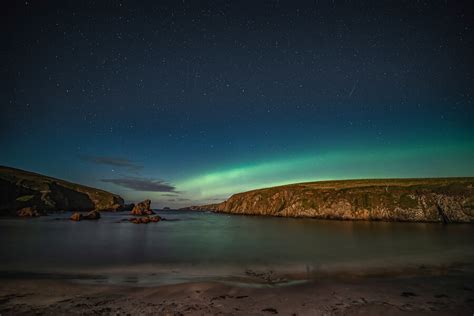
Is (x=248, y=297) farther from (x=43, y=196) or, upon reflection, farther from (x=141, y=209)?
(x=43, y=196)

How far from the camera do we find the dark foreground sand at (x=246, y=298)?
9.48 metres

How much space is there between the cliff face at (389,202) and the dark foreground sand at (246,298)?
71931 millimetres

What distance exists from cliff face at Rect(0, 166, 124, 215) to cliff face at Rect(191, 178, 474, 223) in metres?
117

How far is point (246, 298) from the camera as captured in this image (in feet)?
36.2

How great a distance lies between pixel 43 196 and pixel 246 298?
175862 millimetres

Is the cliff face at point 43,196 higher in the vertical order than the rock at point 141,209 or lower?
higher

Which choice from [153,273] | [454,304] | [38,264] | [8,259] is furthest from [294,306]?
[8,259]

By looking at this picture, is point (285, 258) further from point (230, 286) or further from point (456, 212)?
point (456, 212)

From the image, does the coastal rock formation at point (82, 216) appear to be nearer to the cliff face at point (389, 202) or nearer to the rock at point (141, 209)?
the rock at point (141, 209)

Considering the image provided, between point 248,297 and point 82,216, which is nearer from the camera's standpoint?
point 248,297

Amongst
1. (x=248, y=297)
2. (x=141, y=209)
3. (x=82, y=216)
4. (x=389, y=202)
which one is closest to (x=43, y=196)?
(x=141, y=209)

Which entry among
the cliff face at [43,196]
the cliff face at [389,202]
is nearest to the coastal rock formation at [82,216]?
the cliff face at [43,196]

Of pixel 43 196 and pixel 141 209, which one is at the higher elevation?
pixel 43 196

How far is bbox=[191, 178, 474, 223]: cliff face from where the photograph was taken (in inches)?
2709
